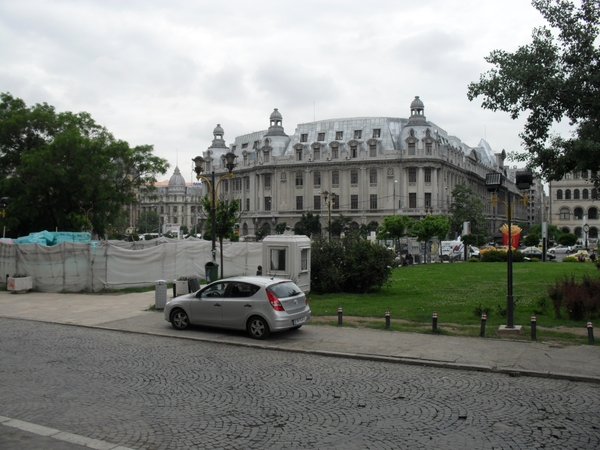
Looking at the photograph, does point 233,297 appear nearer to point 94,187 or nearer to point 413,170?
point 94,187

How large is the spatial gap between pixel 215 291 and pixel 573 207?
111 m

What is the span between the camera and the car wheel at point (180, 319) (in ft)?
48.9

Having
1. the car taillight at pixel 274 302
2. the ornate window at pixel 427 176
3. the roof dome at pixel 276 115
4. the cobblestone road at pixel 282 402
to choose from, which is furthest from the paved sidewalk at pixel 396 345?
the roof dome at pixel 276 115

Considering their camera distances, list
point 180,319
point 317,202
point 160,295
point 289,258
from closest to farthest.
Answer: point 180,319 → point 160,295 → point 289,258 → point 317,202

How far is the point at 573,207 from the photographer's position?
10925cm

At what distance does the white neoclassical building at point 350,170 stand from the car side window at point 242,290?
6860 centimetres

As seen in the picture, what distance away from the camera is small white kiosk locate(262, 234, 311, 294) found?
69.3 ft

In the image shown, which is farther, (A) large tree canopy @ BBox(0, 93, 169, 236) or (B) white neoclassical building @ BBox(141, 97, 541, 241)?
(B) white neoclassical building @ BBox(141, 97, 541, 241)

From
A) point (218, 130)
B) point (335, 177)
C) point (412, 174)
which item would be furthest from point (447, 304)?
point (218, 130)

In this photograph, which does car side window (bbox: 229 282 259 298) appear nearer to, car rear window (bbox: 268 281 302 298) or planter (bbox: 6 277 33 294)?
car rear window (bbox: 268 281 302 298)

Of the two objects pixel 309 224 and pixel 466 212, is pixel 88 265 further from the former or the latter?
pixel 466 212

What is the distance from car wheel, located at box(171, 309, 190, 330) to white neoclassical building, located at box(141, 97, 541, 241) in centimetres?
6785

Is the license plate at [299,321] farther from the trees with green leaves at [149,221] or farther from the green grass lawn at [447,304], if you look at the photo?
the trees with green leaves at [149,221]

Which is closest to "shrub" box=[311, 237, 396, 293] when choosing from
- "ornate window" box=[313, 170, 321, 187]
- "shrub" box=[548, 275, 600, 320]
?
"shrub" box=[548, 275, 600, 320]
